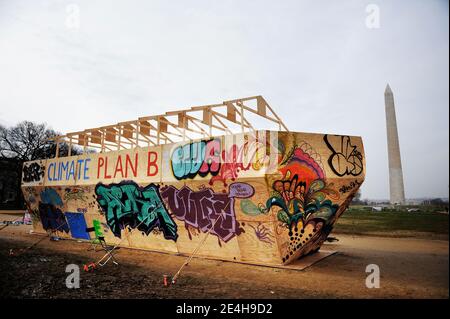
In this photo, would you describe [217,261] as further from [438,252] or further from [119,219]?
[438,252]

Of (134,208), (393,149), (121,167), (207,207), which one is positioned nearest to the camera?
(207,207)

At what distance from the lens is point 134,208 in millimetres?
13531

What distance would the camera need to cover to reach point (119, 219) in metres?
14.3

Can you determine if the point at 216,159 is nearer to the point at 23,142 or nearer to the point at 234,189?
the point at 234,189

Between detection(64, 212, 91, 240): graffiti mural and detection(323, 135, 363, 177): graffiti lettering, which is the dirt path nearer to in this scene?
detection(64, 212, 91, 240): graffiti mural

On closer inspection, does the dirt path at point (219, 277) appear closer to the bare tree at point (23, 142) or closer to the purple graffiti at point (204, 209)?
the purple graffiti at point (204, 209)

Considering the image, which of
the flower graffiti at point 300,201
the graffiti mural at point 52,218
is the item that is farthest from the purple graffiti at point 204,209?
the graffiti mural at point 52,218

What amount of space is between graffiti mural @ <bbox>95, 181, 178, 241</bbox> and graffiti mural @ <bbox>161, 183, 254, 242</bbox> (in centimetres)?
67

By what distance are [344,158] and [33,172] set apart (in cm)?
2004

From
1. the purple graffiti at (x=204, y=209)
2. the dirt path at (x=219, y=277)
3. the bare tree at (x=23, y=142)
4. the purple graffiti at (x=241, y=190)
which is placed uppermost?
the bare tree at (x=23, y=142)

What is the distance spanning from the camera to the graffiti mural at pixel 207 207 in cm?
1073

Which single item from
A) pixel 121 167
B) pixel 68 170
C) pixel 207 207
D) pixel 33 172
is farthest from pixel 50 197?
pixel 207 207

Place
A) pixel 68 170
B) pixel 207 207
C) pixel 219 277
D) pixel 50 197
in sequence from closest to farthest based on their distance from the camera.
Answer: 1. pixel 219 277
2. pixel 207 207
3. pixel 68 170
4. pixel 50 197
